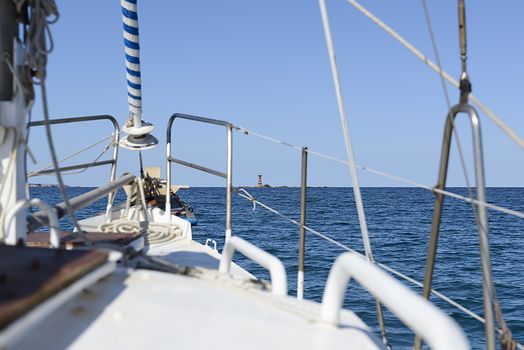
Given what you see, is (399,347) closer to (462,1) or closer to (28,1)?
(462,1)

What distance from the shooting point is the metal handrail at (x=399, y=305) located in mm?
1122

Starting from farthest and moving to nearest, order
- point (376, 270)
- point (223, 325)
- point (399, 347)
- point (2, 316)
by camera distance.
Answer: point (399, 347) < point (223, 325) < point (376, 270) < point (2, 316)

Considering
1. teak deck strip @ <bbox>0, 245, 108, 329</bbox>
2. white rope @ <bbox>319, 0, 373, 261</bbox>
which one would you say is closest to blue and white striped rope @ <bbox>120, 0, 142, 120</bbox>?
white rope @ <bbox>319, 0, 373, 261</bbox>

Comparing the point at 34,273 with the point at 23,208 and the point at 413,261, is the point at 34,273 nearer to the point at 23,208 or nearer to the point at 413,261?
the point at 23,208

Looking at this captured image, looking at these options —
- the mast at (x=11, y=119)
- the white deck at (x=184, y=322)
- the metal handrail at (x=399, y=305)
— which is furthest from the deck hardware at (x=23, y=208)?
the metal handrail at (x=399, y=305)

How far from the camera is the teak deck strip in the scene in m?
1.27

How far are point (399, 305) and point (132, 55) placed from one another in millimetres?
4244

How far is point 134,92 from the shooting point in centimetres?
501

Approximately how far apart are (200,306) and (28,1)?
1509 millimetres

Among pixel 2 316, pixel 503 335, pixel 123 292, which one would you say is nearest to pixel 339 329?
pixel 503 335

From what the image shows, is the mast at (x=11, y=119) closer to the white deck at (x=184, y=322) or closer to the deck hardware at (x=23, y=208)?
the deck hardware at (x=23, y=208)

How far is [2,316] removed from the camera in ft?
3.84

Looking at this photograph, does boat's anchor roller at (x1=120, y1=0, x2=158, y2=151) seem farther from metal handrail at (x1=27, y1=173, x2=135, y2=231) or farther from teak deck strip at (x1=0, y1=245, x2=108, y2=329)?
teak deck strip at (x1=0, y1=245, x2=108, y2=329)

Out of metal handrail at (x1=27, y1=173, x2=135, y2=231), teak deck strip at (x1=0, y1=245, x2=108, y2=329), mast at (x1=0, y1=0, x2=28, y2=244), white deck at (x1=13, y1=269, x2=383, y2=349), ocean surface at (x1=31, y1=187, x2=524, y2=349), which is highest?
mast at (x1=0, y1=0, x2=28, y2=244)
